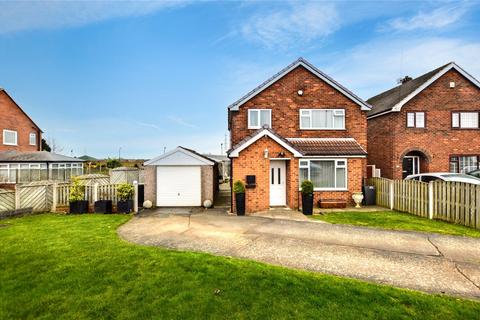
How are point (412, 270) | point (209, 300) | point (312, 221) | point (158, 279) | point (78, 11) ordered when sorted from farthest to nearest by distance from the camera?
point (78, 11) < point (312, 221) < point (412, 270) < point (158, 279) < point (209, 300)

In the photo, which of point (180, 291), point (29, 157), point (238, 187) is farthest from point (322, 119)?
point (29, 157)

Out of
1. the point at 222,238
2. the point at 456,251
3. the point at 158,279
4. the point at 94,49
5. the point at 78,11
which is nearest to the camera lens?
the point at 158,279

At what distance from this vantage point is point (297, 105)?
53.2 ft

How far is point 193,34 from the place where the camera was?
22750 mm

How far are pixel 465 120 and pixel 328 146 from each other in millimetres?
11357

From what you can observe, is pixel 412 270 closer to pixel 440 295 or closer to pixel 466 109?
pixel 440 295

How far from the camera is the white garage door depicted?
14.6 m

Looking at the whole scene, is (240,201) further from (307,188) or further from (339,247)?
(339,247)

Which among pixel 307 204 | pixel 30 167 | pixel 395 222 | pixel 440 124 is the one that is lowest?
pixel 395 222

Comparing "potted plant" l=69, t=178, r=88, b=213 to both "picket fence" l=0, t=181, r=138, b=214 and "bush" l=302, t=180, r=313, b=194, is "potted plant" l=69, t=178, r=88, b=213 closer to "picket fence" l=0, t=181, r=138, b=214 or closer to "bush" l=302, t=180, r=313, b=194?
"picket fence" l=0, t=181, r=138, b=214

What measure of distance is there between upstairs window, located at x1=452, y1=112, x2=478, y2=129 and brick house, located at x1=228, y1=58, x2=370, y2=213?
7.32 metres

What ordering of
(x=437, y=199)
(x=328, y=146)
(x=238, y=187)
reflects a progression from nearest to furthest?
(x=437, y=199) → (x=238, y=187) → (x=328, y=146)

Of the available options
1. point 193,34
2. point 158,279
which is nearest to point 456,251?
point 158,279

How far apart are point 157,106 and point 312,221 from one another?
83.8 feet
